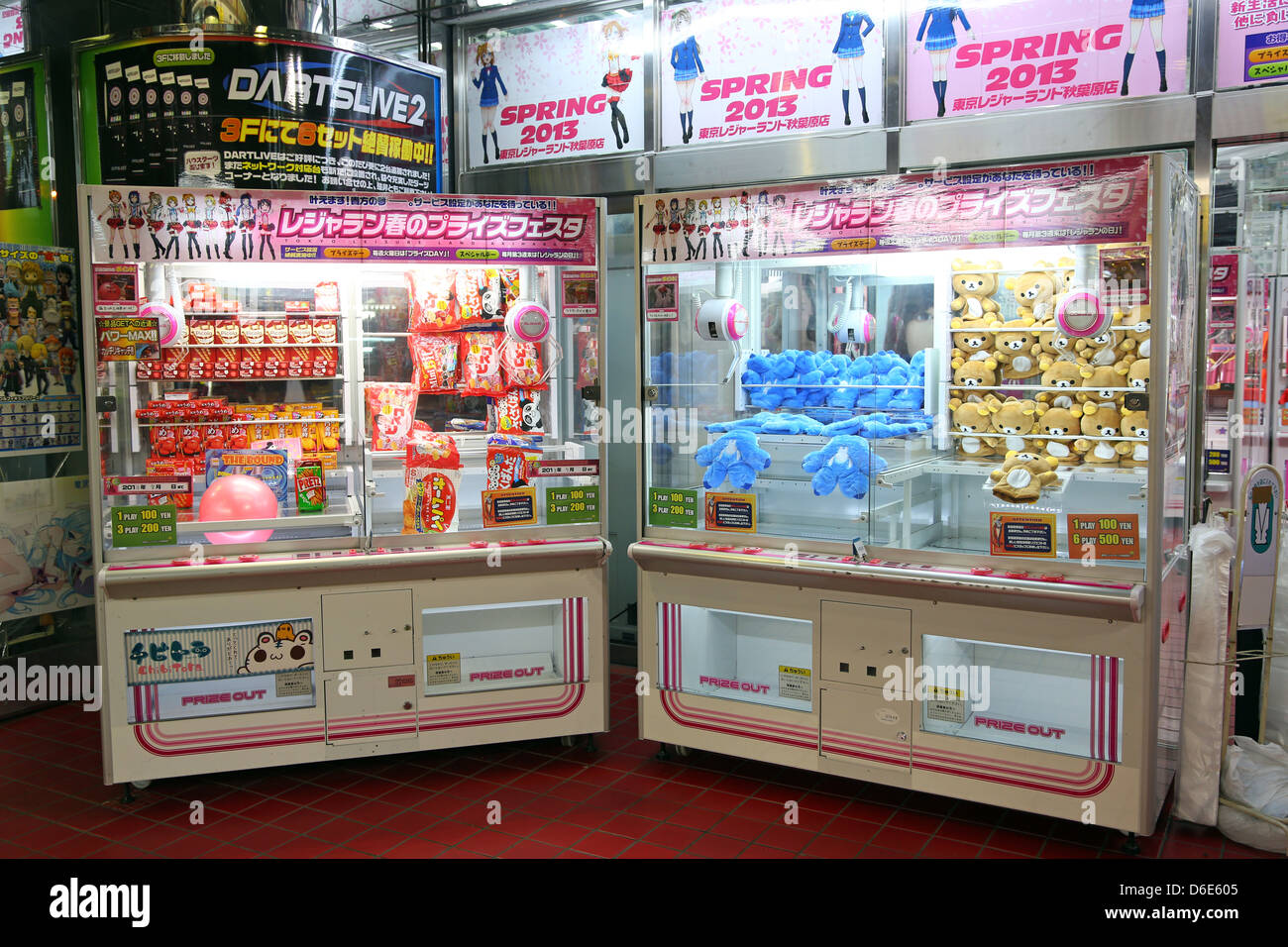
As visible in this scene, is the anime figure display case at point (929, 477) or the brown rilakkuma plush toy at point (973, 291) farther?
the brown rilakkuma plush toy at point (973, 291)

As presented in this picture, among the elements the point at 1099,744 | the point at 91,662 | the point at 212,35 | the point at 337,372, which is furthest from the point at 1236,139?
the point at 91,662

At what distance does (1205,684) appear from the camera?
167 inches

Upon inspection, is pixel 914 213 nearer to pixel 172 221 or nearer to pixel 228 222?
pixel 228 222

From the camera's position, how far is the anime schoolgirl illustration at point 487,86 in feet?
21.4

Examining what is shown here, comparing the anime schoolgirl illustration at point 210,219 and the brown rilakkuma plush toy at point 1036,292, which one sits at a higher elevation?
the anime schoolgirl illustration at point 210,219

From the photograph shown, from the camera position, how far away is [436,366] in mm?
5090

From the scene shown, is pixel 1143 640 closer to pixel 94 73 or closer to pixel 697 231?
pixel 697 231

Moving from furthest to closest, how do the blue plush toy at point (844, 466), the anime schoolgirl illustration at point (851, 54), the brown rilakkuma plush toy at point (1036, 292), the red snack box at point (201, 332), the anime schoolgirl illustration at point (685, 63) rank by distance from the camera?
1. the anime schoolgirl illustration at point (685, 63)
2. the anime schoolgirl illustration at point (851, 54)
3. the red snack box at point (201, 332)
4. the blue plush toy at point (844, 466)
5. the brown rilakkuma plush toy at point (1036, 292)

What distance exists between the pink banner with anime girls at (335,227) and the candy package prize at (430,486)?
2.84 ft

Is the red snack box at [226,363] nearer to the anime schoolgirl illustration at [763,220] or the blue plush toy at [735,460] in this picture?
the blue plush toy at [735,460]

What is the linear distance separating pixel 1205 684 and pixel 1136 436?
1.06 m

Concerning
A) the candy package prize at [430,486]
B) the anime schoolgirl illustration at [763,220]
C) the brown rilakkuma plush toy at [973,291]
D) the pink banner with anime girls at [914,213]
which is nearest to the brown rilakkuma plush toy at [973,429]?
the brown rilakkuma plush toy at [973,291]

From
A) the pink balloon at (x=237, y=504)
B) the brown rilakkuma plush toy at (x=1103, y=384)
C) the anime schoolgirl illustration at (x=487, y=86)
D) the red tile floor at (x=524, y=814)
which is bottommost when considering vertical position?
the red tile floor at (x=524, y=814)

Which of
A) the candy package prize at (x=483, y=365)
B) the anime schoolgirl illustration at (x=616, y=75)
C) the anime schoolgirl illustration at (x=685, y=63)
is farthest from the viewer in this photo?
the anime schoolgirl illustration at (x=616, y=75)
